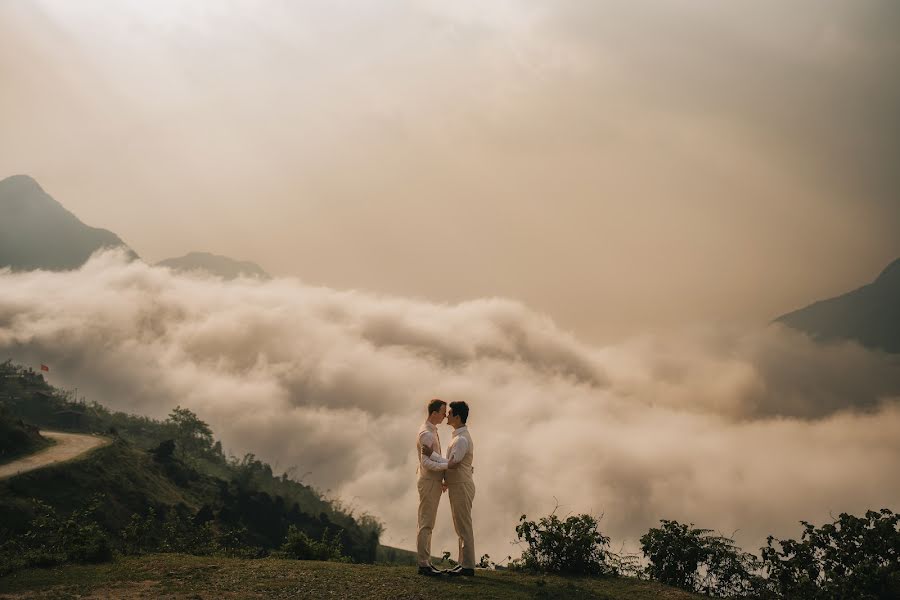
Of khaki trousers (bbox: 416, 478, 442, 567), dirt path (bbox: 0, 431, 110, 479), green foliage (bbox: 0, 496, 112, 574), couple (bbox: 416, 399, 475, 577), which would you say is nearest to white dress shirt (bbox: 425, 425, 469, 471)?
couple (bbox: 416, 399, 475, 577)

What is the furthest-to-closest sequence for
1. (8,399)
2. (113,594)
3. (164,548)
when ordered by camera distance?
(8,399), (164,548), (113,594)

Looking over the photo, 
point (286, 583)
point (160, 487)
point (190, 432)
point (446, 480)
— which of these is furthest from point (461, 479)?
point (190, 432)

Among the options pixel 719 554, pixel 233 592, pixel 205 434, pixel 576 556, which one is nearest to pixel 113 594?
pixel 233 592

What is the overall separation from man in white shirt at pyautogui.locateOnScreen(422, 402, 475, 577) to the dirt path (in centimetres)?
6046

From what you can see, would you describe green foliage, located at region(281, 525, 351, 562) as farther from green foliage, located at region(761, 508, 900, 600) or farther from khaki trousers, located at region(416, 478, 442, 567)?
green foliage, located at region(761, 508, 900, 600)

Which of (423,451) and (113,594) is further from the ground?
(423,451)

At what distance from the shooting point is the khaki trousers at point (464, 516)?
40.4 feet

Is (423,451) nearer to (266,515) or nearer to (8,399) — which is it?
(266,515)

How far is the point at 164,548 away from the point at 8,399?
378 feet

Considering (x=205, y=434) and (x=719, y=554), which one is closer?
(x=719, y=554)

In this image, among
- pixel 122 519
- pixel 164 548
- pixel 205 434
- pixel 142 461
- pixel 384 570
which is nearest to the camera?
pixel 384 570

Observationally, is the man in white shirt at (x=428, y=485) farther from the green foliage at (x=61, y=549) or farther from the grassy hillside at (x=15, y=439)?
the grassy hillside at (x=15, y=439)

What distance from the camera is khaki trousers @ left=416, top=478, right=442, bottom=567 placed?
12.2 metres

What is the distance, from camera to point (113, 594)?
10.9 metres
